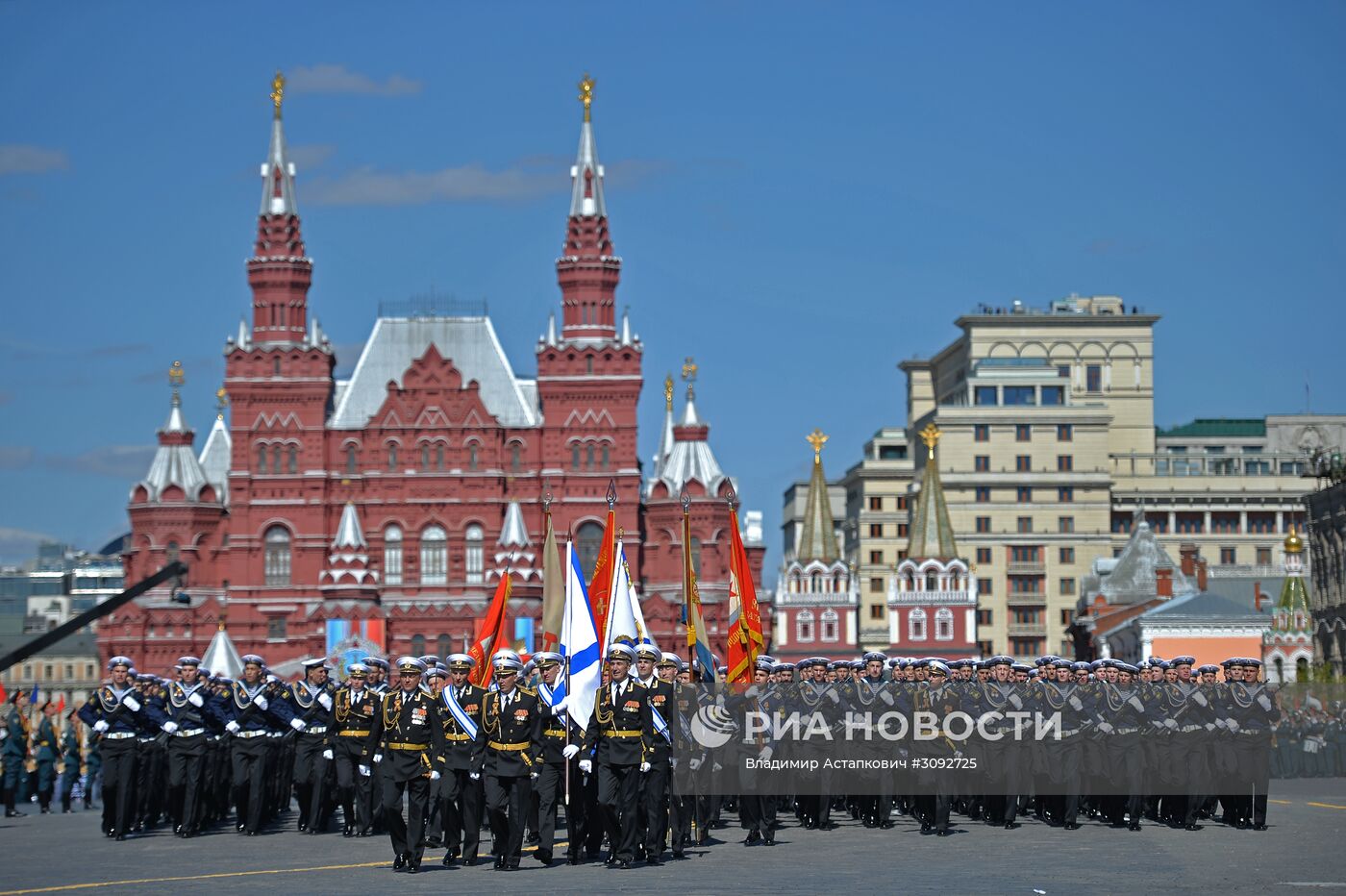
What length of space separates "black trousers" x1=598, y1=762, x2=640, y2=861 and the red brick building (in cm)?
6222

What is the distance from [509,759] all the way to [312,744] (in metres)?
5.05

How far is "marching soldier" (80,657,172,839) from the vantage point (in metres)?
24.2

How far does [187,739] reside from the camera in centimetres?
2458

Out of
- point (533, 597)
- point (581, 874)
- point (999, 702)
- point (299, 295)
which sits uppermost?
point (299, 295)

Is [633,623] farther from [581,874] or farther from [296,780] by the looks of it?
[581,874]

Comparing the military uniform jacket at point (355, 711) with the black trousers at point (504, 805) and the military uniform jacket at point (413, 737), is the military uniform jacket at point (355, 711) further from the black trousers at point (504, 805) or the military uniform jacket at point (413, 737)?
the black trousers at point (504, 805)

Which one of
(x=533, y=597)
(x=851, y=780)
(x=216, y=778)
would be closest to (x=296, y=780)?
(x=216, y=778)

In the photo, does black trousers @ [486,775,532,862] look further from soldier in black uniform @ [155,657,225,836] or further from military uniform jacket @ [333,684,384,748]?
soldier in black uniform @ [155,657,225,836]

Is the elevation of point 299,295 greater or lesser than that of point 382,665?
greater

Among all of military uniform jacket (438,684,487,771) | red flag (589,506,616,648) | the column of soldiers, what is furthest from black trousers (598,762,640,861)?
red flag (589,506,616,648)

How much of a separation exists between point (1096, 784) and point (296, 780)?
Result: 8855 millimetres

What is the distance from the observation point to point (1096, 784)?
80.7 ft

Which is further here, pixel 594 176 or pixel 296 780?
pixel 594 176

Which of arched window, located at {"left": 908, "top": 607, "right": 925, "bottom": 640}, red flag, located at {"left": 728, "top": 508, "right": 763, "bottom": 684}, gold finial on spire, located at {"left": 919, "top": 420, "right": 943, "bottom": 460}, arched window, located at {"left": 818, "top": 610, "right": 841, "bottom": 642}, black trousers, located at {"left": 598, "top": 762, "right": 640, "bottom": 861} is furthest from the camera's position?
arched window, located at {"left": 818, "top": 610, "right": 841, "bottom": 642}
